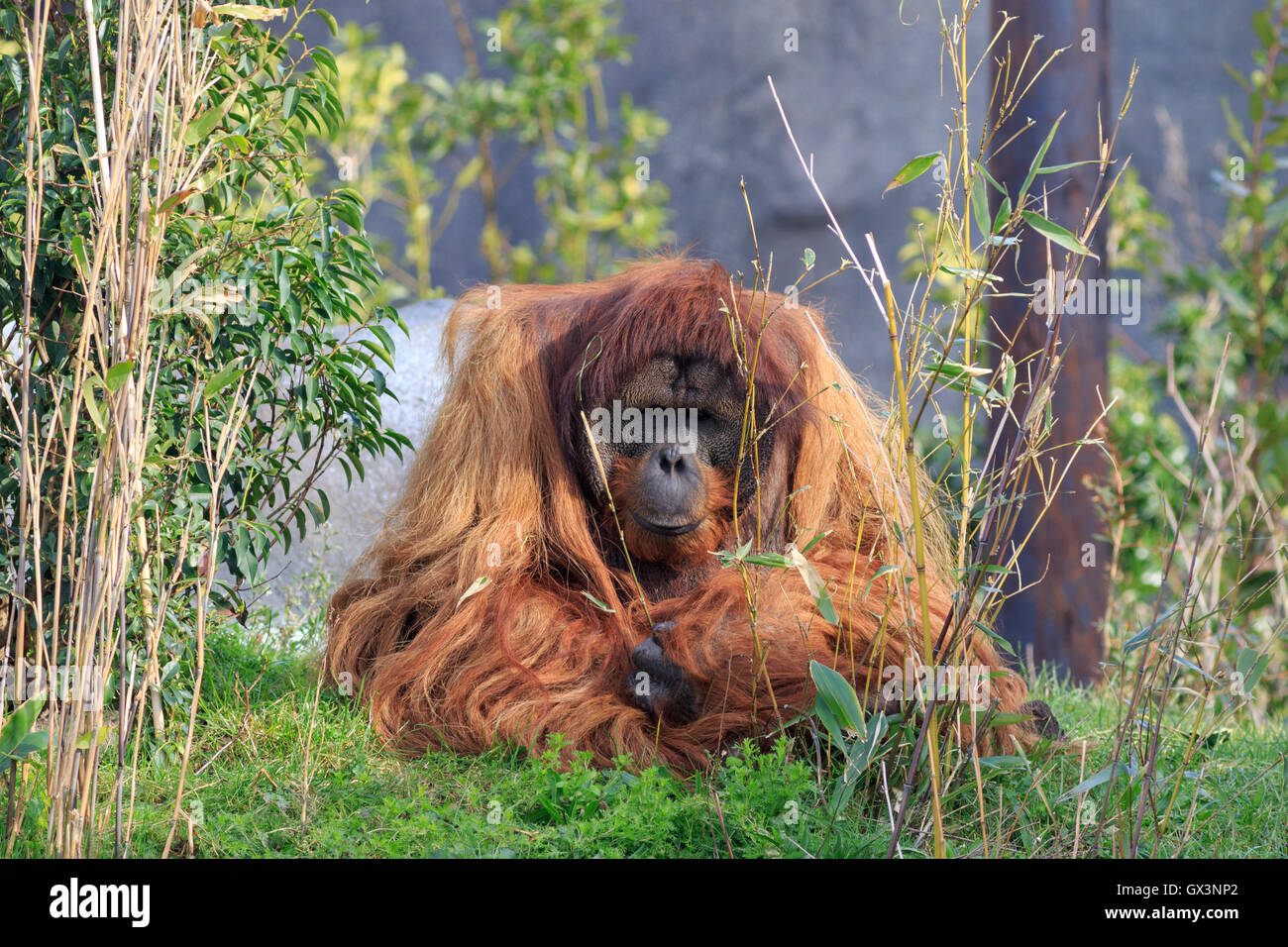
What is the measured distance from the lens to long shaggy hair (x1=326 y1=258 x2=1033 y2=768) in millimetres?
2439

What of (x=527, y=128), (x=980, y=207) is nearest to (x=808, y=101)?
(x=527, y=128)

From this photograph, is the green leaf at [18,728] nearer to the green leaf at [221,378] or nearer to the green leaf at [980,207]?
the green leaf at [221,378]

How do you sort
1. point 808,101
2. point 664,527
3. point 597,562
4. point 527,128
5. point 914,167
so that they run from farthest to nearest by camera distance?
point 808,101
point 527,128
point 597,562
point 664,527
point 914,167

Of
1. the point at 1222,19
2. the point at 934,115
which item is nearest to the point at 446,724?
the point at 934,115

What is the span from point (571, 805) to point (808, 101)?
6284mm

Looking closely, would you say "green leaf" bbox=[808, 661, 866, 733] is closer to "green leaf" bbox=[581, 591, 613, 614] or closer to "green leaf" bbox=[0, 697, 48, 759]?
"green leaf" bbox=[581, 591, 613, 614]

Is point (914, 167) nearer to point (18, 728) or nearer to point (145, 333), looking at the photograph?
point (145, 333)

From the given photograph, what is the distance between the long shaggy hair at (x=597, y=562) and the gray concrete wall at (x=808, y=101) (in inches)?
193

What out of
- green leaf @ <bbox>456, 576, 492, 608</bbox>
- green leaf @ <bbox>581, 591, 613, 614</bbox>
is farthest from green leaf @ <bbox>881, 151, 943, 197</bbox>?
green leaf @ <bbox>456, 576, 492, 608</bbox>

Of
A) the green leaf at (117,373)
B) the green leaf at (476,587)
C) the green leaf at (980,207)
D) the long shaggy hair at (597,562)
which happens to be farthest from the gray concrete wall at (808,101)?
the green leaf at (117,373)

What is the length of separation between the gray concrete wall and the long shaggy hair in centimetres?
489

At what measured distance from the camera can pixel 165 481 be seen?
2332 mm

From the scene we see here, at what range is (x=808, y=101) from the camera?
7.73 metres
